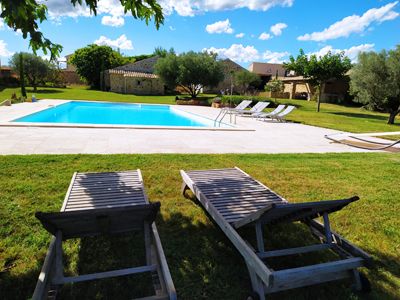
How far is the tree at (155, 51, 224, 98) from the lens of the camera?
28.4m

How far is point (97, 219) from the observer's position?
238 centimetres

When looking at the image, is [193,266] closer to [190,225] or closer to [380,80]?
[190,225]

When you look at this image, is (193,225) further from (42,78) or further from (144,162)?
(42,78)

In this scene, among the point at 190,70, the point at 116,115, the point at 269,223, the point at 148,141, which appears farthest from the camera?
the point at 190,70

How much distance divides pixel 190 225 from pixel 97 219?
1542 millimetres

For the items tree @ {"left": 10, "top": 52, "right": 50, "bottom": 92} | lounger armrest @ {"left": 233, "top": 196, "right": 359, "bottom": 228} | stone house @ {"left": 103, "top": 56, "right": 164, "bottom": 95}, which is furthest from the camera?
stone house @ {"left": 103, "top": 56, "right": 164, "bottom": 95}

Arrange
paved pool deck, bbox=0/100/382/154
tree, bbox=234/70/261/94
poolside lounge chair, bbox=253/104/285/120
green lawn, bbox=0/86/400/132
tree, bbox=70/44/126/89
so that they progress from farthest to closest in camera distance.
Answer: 1. tree, bbox=234/70/261/94
2. tree, bbox=70/44/126/89
3. poolside lounge chair, bbox=253/104/285/120
4. green lawn, bbox=0/86/400/132
5. paved pool deck, bbox=0/100/382/154

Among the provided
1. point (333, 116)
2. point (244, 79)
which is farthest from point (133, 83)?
point (333, 116)

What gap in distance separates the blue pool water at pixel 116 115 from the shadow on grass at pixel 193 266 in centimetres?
1072

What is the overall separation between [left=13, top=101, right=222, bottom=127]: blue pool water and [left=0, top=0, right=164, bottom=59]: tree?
33.1 feet

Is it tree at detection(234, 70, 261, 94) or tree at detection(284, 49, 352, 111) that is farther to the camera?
tree at detection(234, 70, 261, 94)

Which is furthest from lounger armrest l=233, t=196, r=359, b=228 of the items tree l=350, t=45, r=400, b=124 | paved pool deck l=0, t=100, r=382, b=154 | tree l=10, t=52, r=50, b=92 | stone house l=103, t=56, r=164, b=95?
tree l=10, t=52, r=50, b=92

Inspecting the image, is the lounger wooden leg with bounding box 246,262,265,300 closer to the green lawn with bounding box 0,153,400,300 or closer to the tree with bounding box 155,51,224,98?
the green lawn with bounding box 0,153,400,300

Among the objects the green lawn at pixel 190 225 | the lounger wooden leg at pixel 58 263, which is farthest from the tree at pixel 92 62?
the lounger wooden leg at pixel 58 263
